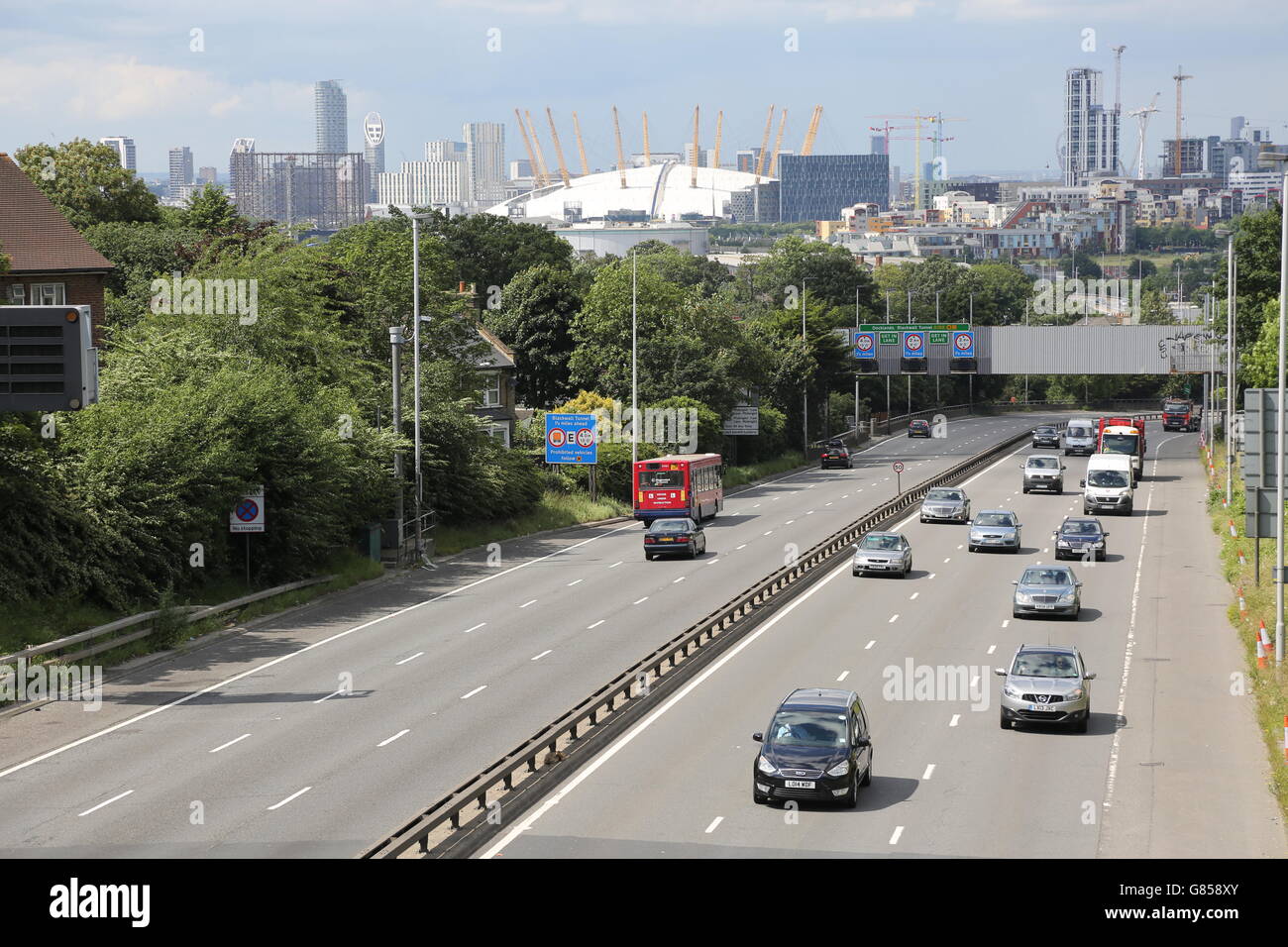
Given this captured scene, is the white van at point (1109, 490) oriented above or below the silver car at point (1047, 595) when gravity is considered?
above

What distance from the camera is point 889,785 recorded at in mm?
23609

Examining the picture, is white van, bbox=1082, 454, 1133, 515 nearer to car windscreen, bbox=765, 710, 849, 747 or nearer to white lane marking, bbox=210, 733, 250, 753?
car windscreen, bbox=765, 710, 849, 747

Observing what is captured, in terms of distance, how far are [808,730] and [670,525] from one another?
90.9ft

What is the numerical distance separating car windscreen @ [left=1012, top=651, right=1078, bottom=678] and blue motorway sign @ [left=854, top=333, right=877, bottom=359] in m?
78.2

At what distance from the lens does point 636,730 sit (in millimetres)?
27297

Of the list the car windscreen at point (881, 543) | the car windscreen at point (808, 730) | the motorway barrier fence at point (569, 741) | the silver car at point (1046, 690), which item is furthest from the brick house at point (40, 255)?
the car windscreen at point (808, 730)

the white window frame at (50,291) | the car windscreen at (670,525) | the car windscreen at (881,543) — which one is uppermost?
the white window frame at (50,291)

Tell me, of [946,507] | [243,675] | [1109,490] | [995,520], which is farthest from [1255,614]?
[1109,490]

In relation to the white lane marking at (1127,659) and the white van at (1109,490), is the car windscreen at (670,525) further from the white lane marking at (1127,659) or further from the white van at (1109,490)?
the white van at (1109,490)

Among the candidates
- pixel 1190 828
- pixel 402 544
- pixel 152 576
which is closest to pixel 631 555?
pixel 402 544

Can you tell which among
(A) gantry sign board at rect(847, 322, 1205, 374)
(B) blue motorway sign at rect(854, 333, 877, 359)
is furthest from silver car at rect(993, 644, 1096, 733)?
(B) blue motorway sign at rect(854, 333, 877, 359)

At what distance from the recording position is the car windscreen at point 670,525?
50.3 m

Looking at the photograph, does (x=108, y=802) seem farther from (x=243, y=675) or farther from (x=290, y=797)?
(x=243, y=675)

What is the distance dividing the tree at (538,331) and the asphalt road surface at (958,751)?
46050 millimetres
